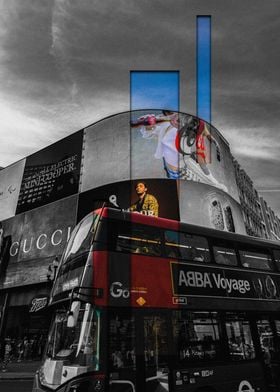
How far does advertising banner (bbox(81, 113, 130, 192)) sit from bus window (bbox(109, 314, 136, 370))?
1910cm

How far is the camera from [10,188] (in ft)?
109

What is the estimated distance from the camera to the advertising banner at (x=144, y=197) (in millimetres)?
24281

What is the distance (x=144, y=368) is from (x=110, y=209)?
120 inches

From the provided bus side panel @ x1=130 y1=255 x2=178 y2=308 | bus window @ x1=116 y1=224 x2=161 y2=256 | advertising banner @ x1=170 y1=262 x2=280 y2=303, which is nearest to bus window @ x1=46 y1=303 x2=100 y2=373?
bus side panel @ x1=130 y1=255 x2=178 y2=308

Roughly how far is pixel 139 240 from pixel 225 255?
2.33 meters

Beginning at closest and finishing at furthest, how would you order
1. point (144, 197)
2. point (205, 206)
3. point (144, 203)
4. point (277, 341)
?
point (277, 341) → point (144, 203) → point (144, 197) → point (205, 206)

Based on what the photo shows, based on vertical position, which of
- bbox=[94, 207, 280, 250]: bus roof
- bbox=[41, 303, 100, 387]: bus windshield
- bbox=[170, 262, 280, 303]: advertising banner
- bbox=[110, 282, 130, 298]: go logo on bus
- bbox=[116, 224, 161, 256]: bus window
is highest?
bbox=[94, 207, 280, 250]: bus roof

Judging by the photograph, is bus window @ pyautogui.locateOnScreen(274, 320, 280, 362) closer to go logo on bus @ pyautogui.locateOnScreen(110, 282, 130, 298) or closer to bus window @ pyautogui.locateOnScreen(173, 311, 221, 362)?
bus window @ pyautogui.locateOnScreen(173, 311, 221, 362)

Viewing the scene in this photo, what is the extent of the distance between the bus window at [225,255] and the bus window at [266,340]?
1.45 meters

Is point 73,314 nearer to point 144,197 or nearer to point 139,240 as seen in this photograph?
point 139,240

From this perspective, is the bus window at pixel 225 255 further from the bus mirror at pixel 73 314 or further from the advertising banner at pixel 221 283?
the bus mirror at pixel 73 314

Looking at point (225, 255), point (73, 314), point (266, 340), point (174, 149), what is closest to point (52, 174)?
point (174, 149)

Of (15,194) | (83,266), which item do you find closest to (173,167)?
(15,194)

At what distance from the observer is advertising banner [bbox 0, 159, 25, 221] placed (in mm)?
31936
